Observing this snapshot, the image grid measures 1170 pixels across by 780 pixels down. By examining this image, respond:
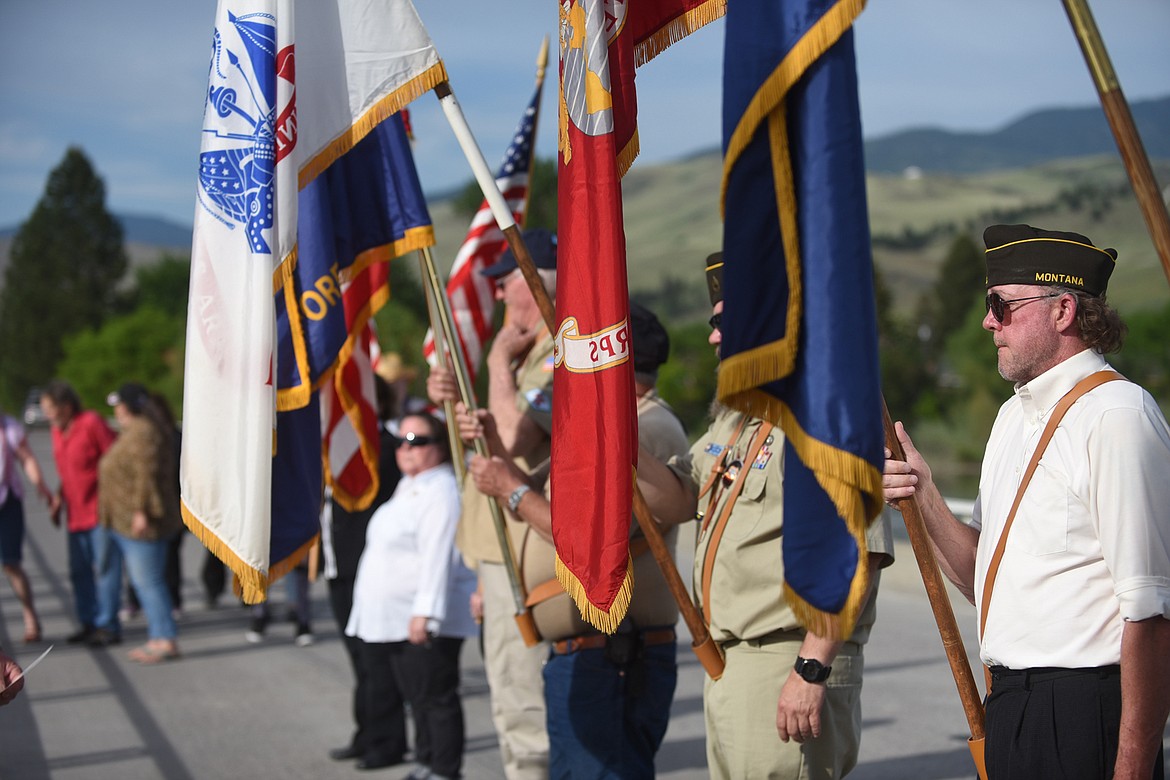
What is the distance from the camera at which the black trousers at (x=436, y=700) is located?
613cm

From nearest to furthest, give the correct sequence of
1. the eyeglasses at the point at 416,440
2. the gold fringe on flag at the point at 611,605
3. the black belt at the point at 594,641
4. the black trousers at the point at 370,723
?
the gold fringe on flag at the point at 611,605 → the black belt at the point at 594,641 → the eyeglasses at the point at 416,440 → the black trousers at the point at 370,723

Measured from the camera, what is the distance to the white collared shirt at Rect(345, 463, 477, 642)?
244 inches

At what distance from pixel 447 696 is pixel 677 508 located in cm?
247

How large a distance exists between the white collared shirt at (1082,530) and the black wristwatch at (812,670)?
1.69ft

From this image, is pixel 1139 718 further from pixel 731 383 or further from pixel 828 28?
pixel 828 28

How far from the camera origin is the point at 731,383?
8.64ft

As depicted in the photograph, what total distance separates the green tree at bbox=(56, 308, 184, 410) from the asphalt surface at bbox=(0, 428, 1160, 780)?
83.4 metres

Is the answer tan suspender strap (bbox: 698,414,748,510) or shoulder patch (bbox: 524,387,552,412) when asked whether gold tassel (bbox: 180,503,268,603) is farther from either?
tan suspender strap (bbox: 698,414,748,510)

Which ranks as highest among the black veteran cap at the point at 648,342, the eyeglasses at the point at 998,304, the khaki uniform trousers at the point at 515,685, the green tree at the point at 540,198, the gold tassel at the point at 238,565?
the green tree at the point at 540,198

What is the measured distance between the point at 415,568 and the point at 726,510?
119 inches

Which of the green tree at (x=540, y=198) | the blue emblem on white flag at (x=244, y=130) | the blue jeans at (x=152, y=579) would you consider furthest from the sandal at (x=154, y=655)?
the green tree at (x=540, y=198)

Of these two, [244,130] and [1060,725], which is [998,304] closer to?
[1060,725]

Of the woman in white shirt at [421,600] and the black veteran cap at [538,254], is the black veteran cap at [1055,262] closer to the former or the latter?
the black veteran cap at [538,254]

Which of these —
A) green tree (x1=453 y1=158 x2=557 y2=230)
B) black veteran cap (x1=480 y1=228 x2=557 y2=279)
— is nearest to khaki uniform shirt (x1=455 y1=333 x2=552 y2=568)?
black veteran cap (x1=480 y1=228 x2=557 y2=279)
